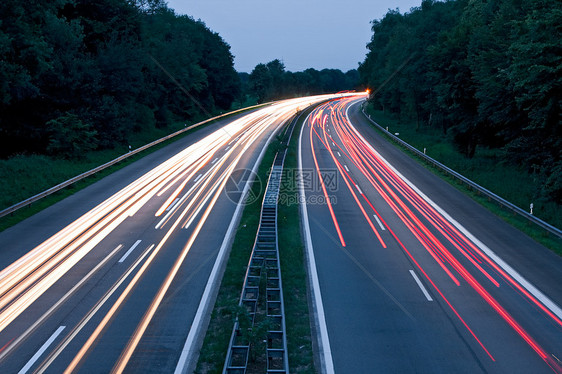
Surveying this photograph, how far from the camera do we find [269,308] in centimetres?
1254

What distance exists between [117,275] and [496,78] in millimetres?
28638

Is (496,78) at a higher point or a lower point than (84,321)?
higher

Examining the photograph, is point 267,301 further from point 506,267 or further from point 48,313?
point 506,267

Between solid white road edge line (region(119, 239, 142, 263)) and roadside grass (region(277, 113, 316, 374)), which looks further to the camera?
solid white road edge line (region(119, 239, 142, 263))

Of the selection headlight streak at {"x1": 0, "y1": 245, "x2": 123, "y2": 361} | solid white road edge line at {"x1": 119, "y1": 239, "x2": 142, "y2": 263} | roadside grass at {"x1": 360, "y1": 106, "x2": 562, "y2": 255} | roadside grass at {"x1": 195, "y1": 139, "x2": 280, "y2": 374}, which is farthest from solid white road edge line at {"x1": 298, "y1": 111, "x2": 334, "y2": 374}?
roadside grass at {"x1": 360, "y1": 106, "x2": 562, "y2": 255}

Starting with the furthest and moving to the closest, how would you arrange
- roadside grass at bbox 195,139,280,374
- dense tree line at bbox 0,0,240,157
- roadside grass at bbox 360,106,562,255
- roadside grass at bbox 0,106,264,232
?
dense tree line at bbox 0,0,240,157 < roadside grass at bbox 0,106,264,232 < roadside grass at bbox 360,106,562,255 < roadside grass at bbox 195,139,280,374

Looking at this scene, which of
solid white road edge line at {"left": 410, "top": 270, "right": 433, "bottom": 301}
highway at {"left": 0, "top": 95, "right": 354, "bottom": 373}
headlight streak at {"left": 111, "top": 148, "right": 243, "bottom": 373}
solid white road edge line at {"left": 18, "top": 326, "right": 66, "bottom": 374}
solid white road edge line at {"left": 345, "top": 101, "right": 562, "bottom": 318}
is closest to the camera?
solid white road edge line at {"left": 18, "top": 326, "right": 66, "bottom": 374}

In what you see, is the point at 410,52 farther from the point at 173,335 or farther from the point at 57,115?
the point at 173,335

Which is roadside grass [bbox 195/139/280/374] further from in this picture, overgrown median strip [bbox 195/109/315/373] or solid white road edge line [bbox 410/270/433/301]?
solid white road edge line [bbox 410/270/433/301]

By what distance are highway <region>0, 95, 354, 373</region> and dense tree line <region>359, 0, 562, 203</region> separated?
17497 mm

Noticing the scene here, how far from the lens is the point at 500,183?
2784cm

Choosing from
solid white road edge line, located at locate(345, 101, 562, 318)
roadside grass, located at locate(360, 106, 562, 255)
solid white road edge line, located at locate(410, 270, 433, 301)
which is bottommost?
roadside grass, located at locate(360, 106, 562, 255)

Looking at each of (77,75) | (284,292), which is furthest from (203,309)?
(77,75)

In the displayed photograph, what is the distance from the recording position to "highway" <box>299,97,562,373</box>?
10211 millimetres
